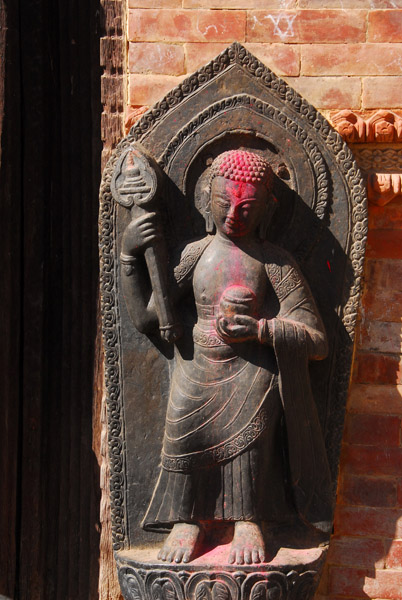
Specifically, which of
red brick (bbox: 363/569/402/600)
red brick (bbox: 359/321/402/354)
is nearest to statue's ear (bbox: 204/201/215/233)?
red brick (bbox: 359/321/402/354)

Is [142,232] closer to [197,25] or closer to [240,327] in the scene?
[240,327]

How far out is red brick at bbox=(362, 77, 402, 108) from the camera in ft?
9.56

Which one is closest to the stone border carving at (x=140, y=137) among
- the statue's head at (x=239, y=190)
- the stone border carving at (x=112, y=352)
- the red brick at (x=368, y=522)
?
the stone border carving at (x=112, y=352)

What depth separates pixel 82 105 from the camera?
11.0 ft

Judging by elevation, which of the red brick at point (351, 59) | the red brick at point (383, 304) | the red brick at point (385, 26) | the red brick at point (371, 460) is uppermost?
the red brick at point (385, 26)

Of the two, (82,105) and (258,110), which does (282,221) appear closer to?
(258,110)

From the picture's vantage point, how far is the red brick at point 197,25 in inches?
115

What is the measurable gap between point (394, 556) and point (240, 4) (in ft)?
6.52

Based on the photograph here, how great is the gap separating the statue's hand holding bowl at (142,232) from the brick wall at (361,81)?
1.30ft

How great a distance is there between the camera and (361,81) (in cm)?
292

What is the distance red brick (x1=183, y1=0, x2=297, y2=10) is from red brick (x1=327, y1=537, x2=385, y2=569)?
1862 millimetres

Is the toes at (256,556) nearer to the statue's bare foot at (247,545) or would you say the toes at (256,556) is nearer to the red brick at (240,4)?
the statue's bare foot at (247,545)

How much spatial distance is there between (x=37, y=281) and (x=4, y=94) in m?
0.72

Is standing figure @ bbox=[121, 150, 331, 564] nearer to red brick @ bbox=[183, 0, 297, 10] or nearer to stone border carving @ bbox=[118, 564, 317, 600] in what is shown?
stone border carving @ bbox=[118, 564, 317, 600]
